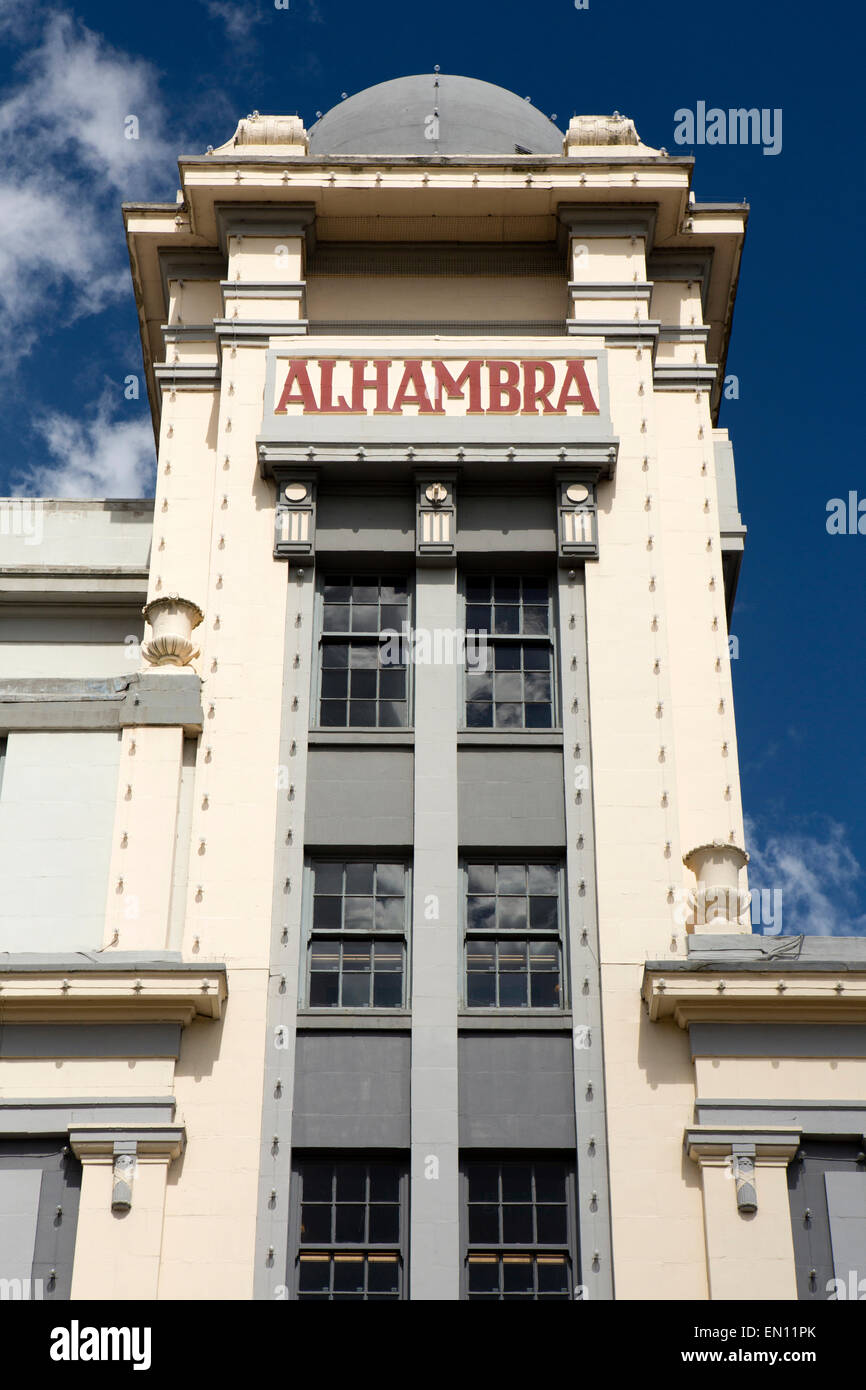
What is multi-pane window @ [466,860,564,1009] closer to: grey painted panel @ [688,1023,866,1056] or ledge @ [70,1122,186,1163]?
grey painted panel @ [688,1023,866,1056]

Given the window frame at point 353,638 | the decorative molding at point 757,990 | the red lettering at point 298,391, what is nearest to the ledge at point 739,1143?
the decorative molding at point 757,990

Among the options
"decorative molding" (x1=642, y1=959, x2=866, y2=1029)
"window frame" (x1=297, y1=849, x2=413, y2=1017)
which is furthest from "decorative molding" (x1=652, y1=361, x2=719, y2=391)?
"decorative molding" (x1=642, y1=959, x2=866, y2=1029)

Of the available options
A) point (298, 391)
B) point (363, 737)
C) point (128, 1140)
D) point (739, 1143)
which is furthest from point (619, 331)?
point (128, 1140)

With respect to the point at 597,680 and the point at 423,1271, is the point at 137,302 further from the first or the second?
the point at 423,1271

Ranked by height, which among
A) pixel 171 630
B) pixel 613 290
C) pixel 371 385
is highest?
pixel 613 290

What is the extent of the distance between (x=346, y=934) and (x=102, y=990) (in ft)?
11.6

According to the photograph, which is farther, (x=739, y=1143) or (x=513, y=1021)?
(x=513, y=1021)

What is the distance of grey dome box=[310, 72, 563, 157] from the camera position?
3547 centimetres

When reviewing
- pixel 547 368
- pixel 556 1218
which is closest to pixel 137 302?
pixel 547 368

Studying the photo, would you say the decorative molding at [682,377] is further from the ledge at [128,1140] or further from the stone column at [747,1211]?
the ledge at [128,1140]

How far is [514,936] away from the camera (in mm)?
25516

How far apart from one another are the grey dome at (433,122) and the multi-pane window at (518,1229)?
774 inches

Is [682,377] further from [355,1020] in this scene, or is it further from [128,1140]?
[128,1140]
